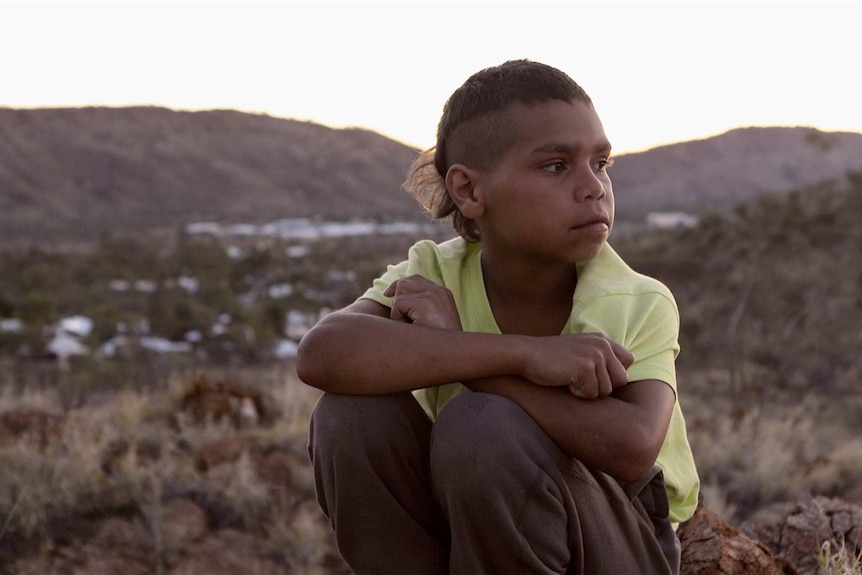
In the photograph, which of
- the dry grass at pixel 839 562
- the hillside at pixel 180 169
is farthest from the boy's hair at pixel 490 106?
the hillside at pixel 180 169

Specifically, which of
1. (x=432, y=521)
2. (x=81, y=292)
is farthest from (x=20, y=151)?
(x=432, y=521)

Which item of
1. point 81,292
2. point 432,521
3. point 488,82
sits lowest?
point 81,292

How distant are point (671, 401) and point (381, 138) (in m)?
87.3

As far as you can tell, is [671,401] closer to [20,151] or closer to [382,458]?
[382,458]

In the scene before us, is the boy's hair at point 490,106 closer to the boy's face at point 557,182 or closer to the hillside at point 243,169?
the boy's face at point 557,182

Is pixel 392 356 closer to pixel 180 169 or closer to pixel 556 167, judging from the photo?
pixel 556 167

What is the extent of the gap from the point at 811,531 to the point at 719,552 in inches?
24.7

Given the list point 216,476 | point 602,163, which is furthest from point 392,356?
point 216,476

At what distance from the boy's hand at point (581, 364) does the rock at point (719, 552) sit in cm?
91

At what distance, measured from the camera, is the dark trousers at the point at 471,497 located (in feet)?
6.21

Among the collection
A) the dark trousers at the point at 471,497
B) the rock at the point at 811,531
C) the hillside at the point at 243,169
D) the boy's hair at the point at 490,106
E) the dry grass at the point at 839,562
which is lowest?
the hillside at the point at 243,169

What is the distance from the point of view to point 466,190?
246 centimetres

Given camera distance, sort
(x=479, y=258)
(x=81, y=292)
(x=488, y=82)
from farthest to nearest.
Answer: (x=81, y=292) → (x=479, y=258) → (x=488, y=82)

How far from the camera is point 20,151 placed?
6781 cm
